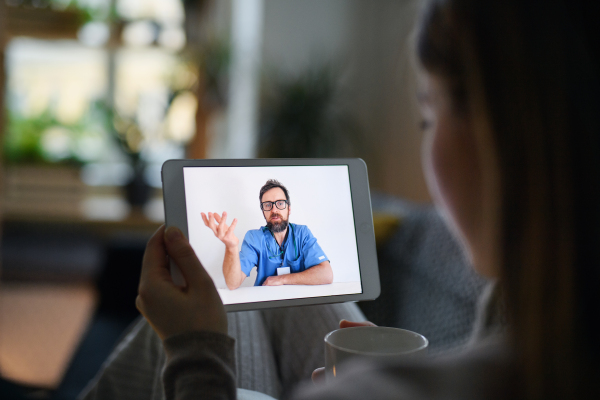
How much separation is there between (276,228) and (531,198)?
341mm

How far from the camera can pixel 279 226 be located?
60cm

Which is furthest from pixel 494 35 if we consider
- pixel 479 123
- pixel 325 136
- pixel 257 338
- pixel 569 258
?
pixel 325 136

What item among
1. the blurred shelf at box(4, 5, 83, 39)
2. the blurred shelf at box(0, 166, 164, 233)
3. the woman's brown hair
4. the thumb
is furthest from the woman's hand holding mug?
the blurred shelf at box(4, 5, 83, 39)

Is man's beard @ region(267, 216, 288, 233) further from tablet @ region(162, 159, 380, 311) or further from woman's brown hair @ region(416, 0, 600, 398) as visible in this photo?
woman's brown hair @ region(416, 0, 600, 398)

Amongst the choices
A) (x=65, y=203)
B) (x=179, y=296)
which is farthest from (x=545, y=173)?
(x=65, y=203)

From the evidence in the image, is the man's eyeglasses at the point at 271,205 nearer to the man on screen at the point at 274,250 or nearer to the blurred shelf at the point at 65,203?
the man on screen at the point at 274,250

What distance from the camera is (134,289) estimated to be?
1592mm

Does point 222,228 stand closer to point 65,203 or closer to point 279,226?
point 279,226

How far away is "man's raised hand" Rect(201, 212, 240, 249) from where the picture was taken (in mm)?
576

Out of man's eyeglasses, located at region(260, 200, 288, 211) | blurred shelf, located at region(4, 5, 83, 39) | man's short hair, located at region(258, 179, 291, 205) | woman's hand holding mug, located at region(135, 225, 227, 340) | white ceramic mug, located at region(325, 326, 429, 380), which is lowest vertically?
white ceramic mug, located at region(325, 326, 429, 380)

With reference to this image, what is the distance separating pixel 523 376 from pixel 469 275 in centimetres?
68

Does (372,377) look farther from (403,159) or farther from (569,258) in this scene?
(403,159)

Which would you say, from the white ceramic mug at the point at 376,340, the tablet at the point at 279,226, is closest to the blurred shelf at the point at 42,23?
the tablet at the point at 279,226

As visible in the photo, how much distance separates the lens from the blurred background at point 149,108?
2.44 m
